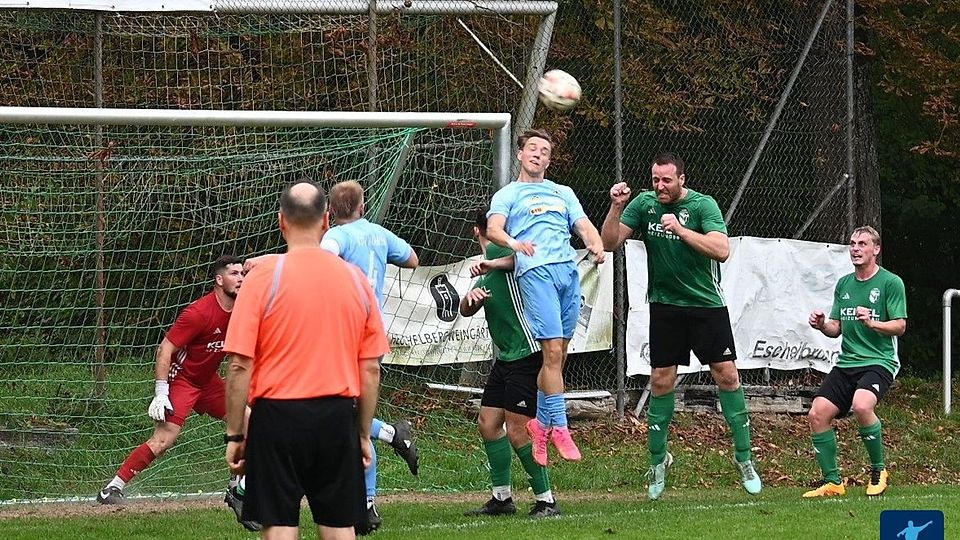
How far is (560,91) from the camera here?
9.68 m

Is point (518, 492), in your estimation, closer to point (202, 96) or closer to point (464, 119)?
point (464, 119)

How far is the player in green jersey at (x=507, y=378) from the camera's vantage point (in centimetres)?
898

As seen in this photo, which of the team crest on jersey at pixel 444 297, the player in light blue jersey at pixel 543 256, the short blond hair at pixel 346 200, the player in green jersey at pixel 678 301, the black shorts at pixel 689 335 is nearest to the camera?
the short blond hair at pixel 346 200

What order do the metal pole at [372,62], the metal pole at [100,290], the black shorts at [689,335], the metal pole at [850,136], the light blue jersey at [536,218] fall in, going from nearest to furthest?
the light blue jersey at [536,218]
the black shorts at [689,335]
the metal pole at [100,290]
the metal pole at [372,62]
the metal pole at [850,136]

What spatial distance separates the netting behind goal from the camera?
426 inches

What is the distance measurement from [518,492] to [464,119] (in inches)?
126

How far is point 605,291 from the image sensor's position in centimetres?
1354

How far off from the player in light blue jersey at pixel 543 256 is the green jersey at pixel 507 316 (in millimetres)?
61

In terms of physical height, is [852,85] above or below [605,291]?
above

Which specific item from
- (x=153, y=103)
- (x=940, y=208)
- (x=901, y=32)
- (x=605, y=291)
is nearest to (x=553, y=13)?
(x=605, y=291)

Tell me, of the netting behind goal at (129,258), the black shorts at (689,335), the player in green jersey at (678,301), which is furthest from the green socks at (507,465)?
the netting behind goal at (129,258)

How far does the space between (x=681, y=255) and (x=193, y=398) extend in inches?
143

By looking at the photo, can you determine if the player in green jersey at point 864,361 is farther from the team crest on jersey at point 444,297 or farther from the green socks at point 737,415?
the team crest on jersey at point 444,297

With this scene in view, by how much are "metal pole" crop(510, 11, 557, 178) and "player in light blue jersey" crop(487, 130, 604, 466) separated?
2.37 metres
